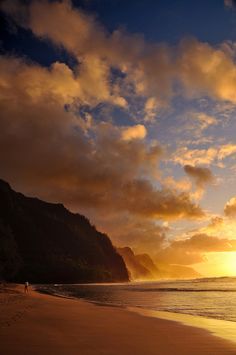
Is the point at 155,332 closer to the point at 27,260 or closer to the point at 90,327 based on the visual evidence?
the point at 90,327

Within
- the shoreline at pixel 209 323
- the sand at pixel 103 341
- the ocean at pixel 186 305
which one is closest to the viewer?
the sand at pixel 103 341

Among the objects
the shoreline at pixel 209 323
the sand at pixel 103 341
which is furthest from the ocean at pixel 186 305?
the sand at pixel 103 341

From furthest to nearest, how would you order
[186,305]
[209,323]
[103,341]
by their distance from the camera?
[186,305] < [209,323] < [103,341]

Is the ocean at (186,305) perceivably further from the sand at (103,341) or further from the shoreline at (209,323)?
the sand at (103,341)

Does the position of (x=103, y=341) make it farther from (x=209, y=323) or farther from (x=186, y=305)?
(x=186, y=305)

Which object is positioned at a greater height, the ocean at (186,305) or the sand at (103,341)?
the ocean at (186,305)

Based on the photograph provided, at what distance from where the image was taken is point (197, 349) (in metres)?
12.2

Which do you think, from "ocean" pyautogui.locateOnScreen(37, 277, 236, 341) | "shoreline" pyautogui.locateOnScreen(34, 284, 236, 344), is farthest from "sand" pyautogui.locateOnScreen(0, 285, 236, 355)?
"ocean" pyautogui.locateOnScreen(37, 277, 236, 341)

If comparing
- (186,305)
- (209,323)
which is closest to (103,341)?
(209,323)

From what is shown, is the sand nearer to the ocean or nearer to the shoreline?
the shoreline

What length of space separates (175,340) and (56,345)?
5.00 m

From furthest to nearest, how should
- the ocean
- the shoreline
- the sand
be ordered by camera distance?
the ocean → the shoreline → the sand

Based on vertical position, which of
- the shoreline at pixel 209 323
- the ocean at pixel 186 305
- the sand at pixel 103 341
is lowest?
the sand at pixel 103 341

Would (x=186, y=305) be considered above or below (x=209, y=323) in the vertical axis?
above
